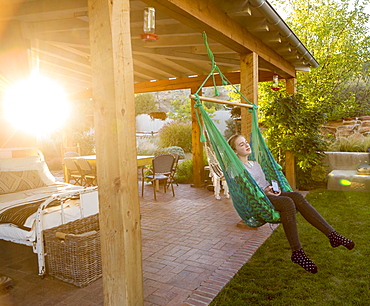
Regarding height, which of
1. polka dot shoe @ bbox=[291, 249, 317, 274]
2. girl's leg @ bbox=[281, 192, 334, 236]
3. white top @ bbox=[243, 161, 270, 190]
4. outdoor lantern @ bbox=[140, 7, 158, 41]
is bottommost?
polka dot shoe @ bbox=[291, 249, 317, 274]

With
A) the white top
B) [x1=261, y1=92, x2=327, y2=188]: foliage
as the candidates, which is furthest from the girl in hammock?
[x1=261, y1=92, x2=327, y2=188]: foliage

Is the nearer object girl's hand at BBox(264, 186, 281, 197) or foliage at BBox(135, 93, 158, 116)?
girl's hand at BBox(264, 186, 281, 197)

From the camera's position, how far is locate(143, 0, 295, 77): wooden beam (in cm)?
270

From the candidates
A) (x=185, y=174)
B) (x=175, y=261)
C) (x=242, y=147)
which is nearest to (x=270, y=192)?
(x=242, y=147)

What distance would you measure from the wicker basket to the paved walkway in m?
0.07

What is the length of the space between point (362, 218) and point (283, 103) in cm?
263

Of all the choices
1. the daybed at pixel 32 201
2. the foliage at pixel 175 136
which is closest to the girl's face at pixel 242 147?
the daybed at pixel 32 201

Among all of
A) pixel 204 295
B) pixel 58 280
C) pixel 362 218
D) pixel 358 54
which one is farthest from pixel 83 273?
pixel 358 54

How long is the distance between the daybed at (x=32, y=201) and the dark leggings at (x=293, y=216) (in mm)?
1860

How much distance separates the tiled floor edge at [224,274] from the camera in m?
2.42

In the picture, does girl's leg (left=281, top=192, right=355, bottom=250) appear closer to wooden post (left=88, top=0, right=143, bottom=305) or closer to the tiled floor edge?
the tiled floor edge

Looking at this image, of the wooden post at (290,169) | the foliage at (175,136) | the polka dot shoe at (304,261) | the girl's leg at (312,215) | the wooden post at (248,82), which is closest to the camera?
the polka dot shoe at (304,261)

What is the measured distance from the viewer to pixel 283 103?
6.09 metres

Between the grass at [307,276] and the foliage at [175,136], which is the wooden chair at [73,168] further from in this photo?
the foliage at [175,136]
